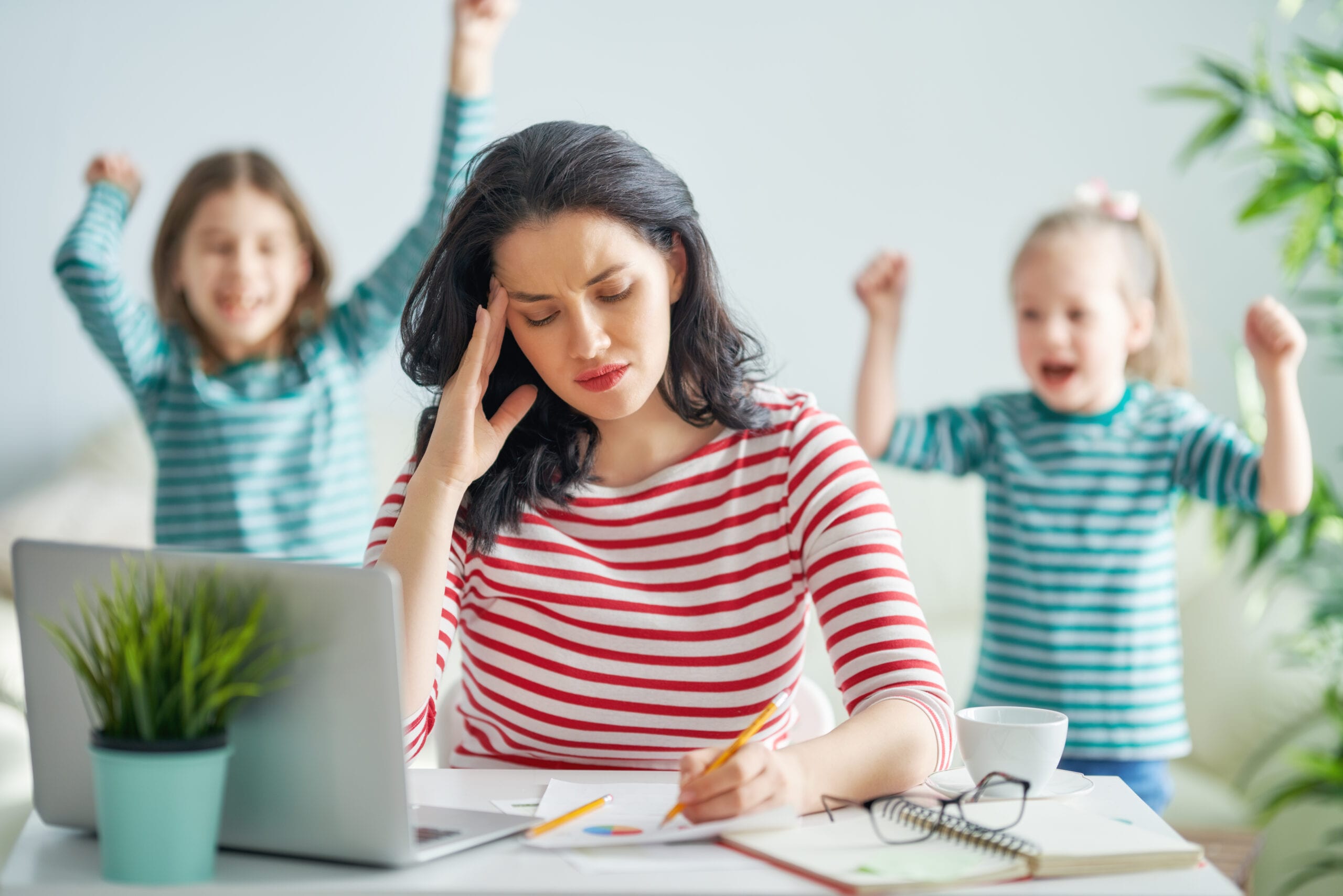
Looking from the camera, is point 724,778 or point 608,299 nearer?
point 724,778

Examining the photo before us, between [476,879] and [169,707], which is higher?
[169,707]

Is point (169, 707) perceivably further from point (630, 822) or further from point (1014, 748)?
point (1014, 748)

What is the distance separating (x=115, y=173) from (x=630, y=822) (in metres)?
1.94

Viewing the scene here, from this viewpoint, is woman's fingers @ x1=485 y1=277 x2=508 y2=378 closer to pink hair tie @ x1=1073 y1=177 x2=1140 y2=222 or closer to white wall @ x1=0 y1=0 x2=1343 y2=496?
pink hair tie @ x1=1073 y1=177 x2=1140 y2=222

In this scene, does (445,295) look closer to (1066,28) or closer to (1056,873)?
(1056,873)

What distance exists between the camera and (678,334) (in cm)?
132

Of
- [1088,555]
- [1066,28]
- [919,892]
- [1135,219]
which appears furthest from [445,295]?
[1066,28]

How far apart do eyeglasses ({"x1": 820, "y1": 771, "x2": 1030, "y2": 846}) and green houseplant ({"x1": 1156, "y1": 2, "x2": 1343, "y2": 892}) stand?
1318mm

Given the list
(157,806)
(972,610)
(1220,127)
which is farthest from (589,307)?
(972,610)

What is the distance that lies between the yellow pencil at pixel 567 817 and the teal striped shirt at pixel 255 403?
143 centimetres

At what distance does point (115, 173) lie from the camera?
2.33m

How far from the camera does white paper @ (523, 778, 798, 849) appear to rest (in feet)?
2.74

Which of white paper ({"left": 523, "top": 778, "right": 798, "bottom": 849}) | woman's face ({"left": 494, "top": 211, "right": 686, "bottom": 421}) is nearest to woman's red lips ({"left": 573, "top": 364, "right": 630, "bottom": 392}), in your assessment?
woman's face ({"left": 494, "top": 211, "right": 686, "bottom": 421})

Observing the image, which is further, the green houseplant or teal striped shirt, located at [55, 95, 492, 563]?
teal striped shirt, located at [55, 95, 492, 563]
